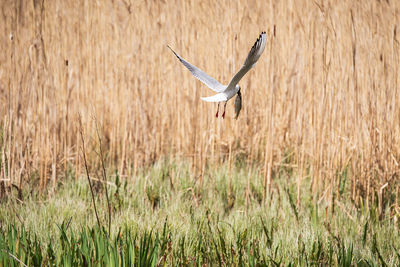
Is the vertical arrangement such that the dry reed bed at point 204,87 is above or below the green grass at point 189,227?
above

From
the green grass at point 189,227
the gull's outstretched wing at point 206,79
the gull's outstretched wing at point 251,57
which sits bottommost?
the green grass at point 189,227

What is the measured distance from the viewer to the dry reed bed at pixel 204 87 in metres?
2.27

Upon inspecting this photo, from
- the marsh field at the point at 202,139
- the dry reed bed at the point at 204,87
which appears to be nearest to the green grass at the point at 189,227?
the marsh field at the point at 202,139

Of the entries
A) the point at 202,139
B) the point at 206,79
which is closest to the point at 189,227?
the point at 202,139

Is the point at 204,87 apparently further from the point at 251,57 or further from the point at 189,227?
the point at 251,57

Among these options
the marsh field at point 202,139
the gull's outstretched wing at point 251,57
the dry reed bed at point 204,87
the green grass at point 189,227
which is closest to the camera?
the gull's outstretched wing at point 251,57

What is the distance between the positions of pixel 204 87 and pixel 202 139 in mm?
549

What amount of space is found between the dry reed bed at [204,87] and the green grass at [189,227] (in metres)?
0.16

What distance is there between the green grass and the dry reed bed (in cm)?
16

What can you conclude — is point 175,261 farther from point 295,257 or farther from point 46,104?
point 46,104

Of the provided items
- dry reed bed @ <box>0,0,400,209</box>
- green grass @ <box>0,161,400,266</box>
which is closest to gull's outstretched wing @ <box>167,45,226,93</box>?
green grass @ <box>0,161,400,266</box>

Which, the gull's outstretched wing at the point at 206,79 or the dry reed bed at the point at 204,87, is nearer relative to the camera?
the gull's outstretched wing at the point at 206,79

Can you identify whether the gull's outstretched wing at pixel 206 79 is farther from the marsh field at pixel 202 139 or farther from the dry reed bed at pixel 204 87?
the dry reed bed at pixel 204 87

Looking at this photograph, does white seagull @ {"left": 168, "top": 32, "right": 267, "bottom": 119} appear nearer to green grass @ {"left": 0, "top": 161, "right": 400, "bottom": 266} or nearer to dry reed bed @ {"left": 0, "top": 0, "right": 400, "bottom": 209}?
green grass @ {"left": 0, "top": 161, "right": 400, "bottom": 266}
